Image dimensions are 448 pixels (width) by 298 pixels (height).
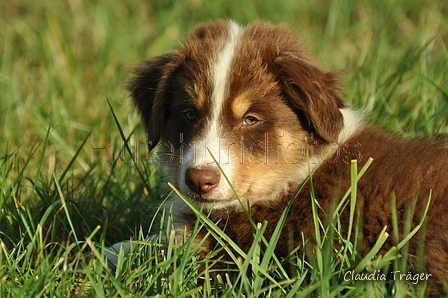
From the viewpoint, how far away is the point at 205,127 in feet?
10.9

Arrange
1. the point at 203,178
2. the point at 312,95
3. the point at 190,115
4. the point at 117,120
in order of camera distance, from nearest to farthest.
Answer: the point at 203,178, the point at 312,95, the point at 190,115, the point at 117,120

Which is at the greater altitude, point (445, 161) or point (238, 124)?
point (238, 124)

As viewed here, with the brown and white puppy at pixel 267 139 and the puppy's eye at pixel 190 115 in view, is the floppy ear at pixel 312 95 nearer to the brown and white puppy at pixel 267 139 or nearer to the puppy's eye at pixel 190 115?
the brown and white puppy at pixel 267 139

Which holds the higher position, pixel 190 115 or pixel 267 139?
pixel 190 115

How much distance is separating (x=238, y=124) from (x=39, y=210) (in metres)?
1.57

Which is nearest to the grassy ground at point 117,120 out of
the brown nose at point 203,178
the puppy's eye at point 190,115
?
the brown nose at point 203,178

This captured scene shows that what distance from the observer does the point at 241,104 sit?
3.30 m

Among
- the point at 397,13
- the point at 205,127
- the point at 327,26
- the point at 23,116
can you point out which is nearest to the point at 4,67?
the point at 23,116

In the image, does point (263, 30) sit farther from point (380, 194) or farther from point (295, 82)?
point (380, 194)

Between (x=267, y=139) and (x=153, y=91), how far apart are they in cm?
88

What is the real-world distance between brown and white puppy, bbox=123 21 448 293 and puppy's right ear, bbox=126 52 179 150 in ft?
0.06

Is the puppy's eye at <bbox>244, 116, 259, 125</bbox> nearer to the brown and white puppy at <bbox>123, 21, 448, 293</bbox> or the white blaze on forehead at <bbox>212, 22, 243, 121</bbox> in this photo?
the brown and white puppy at <bbox>123, 21, 448, 293</bbox>

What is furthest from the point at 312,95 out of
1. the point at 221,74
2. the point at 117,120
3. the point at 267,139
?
the point at 117,120

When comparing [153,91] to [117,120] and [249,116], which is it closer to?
[117,120]
